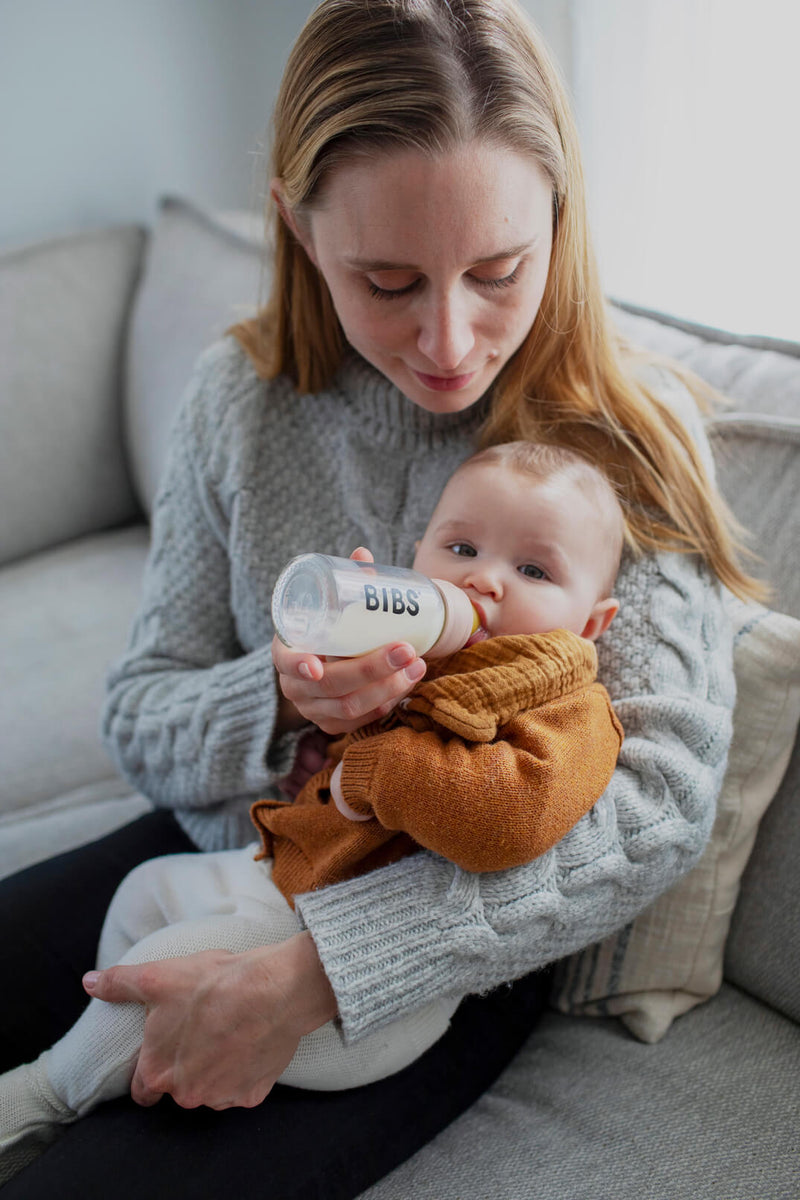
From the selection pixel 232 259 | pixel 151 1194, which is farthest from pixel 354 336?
pixel 232 259

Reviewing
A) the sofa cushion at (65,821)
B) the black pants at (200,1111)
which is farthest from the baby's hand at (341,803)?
the sofa cushion at (65,821)

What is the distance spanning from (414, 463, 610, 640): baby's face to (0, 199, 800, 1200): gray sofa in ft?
1.00

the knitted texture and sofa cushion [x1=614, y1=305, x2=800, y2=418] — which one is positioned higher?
sofa cushion [x1=614, y1=305, x2=800, y2=418]

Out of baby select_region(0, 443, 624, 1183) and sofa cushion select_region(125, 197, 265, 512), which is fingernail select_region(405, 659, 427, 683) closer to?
baby select_region(0, 443, 624, 1183)

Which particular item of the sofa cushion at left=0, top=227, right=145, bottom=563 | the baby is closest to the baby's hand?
the baby

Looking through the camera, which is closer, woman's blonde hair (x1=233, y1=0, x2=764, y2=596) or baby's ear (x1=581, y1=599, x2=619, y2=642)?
woman's blonde hair (x1=233, y1=0, x2=764, y2=596)

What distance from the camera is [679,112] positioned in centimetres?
159

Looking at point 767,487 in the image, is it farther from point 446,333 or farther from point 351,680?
point 351,680

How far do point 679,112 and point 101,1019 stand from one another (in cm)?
155

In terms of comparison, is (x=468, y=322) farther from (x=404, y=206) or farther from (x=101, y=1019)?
(x=101, y=1019)

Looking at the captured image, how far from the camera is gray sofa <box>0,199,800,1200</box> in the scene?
3.20 ft

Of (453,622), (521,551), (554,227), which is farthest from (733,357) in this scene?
(453,622)

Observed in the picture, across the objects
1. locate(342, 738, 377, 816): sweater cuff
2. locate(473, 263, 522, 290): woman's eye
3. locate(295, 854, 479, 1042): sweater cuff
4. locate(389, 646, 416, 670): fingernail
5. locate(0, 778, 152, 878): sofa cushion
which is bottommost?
locate(0, 778, 152, 878): sofa cushion

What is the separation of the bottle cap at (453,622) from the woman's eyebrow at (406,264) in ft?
0.99
